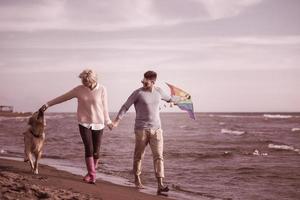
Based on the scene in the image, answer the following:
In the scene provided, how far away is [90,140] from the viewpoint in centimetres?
651

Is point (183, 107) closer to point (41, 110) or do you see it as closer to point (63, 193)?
point (41, 110)

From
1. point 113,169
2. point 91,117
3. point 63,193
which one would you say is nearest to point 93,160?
point 91,117

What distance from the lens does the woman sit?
646cm

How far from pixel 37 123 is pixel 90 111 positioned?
42.3 inches

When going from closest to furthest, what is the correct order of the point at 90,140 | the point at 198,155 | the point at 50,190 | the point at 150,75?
the point at 50,190 → the point at 90,140 → the point at 150,75 → the point at 198,155

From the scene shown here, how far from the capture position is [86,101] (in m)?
6.50

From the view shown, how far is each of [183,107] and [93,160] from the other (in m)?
1.89

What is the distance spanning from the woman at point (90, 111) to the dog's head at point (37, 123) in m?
0.68

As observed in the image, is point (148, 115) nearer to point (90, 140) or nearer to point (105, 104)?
point (105, 104)

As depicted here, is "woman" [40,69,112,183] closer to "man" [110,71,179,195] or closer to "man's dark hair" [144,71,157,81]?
"man" [110,71,179,195]

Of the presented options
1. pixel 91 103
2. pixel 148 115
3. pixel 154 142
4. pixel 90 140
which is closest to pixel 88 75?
pixel 91 103

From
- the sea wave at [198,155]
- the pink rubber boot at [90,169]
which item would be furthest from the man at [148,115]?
the sea wave at [198,155]

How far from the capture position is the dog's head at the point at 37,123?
22.6ft

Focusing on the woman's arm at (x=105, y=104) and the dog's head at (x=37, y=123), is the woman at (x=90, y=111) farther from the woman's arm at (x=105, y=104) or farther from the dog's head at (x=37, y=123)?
the dog's head at (x=37, y=123)
